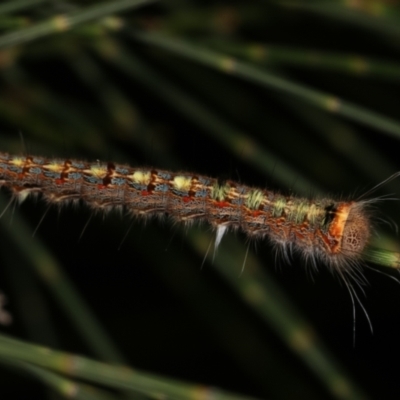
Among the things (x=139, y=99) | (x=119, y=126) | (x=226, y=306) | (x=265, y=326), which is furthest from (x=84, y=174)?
(x=265, y=326)

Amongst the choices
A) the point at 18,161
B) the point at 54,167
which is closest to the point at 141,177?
the point at 54,167

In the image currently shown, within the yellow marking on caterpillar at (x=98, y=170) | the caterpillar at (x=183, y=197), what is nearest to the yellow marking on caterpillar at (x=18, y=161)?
the caterpillar at (x=183, y=197)

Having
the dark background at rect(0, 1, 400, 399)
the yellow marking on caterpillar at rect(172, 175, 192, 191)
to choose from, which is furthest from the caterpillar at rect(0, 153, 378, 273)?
the dark background at rect(0, 1, 400, 399)

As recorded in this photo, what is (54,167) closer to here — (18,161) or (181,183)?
(18,161)

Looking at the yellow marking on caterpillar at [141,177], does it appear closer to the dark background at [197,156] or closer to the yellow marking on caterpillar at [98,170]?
the yellow marking on caterpillar at [98,170]

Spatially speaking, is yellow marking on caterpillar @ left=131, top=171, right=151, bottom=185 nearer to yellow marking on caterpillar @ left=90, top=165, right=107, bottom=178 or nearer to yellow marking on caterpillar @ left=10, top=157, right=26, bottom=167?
yellow marking on caterpillar @ left=90, top=165, right=107, bottom=178

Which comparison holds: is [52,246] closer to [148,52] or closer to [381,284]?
[148,52]
